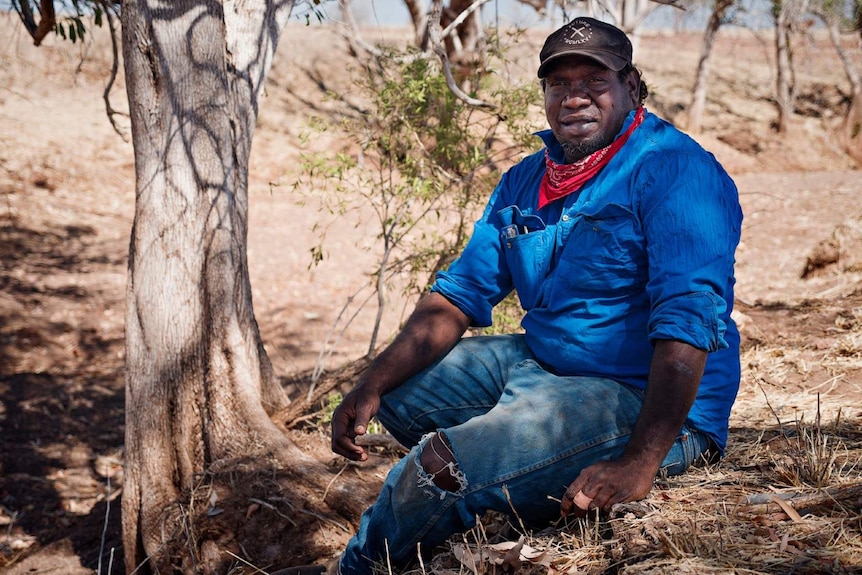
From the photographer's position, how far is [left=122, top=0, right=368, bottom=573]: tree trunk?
11.7 feet

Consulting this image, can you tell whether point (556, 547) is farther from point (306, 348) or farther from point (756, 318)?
point (306, 348)

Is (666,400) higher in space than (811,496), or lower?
higher

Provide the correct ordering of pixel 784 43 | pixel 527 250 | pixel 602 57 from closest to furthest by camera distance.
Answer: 1. pixel 602 57
2. pixel 527 250
3. pixel 784 43

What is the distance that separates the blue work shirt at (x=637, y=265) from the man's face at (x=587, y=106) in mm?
82

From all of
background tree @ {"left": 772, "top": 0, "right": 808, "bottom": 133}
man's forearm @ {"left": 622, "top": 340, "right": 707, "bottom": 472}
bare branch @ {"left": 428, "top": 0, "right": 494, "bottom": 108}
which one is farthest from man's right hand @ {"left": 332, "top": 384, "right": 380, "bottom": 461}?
background tree @ {"left": 772, "top": 0, "right": 808, "bottom": 133}

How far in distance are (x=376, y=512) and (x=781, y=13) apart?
16374mm

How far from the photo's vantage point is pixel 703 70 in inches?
647

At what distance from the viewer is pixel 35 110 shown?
12.9 m

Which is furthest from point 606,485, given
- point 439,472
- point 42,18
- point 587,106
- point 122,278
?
point 122,278

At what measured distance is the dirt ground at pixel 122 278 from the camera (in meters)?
4.34

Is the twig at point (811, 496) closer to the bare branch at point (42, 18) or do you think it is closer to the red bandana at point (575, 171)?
the red bandana at point (575, 171)

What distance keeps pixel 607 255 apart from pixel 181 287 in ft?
6.61

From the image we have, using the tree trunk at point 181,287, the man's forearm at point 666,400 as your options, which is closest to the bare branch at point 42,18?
the tree trunk at point 181,287

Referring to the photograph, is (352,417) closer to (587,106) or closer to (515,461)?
(515,461)
